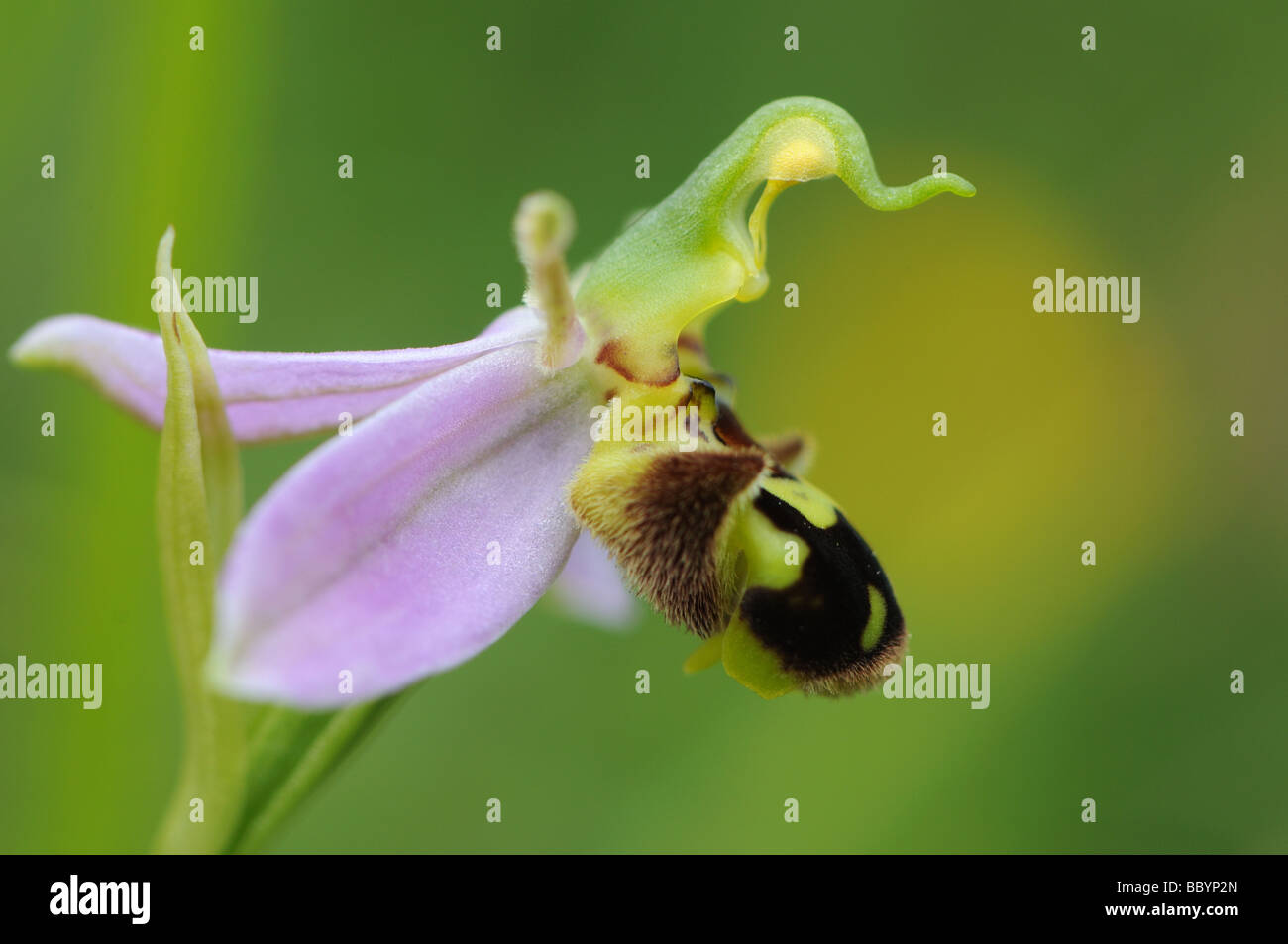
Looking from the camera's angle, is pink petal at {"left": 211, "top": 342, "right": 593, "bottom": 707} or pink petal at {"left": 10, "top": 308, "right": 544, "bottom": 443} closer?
pink petal at {"left": 211, "top": 342, "right": 593, "bottom": 707}

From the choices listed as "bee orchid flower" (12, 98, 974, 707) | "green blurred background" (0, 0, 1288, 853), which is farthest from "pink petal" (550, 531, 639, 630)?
"green blurred background" (0, 0, 1288, 853)

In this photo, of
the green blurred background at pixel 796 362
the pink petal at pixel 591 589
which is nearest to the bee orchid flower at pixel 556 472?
the pink petal at pixel 591 589

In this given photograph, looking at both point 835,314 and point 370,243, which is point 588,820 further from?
point 835,314

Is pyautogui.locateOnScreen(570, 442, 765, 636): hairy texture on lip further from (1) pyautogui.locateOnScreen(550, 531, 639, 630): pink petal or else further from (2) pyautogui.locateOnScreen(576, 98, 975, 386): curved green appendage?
(1) pyautogui.locateOnScreen(550, 531, 639, 630): pink petal

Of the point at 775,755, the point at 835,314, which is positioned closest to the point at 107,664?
the point at 775,755

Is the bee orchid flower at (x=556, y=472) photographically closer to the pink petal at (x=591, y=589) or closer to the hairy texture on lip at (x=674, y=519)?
the hairy texture on lip at (x=674, y=519)

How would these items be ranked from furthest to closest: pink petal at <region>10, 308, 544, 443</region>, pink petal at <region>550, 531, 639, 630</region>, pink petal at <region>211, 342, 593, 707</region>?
pink petal at <region>550, 531, 639, 630</region>, pink petal at <region>10, 308, 544, 443</region>, pink petal at <region>211, 342, 593, 707</region>

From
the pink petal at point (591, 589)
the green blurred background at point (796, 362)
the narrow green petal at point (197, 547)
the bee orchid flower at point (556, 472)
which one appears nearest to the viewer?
the bee orchid flower at point (556, 472)

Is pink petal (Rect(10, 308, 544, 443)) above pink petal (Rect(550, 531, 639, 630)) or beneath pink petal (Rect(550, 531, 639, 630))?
above
